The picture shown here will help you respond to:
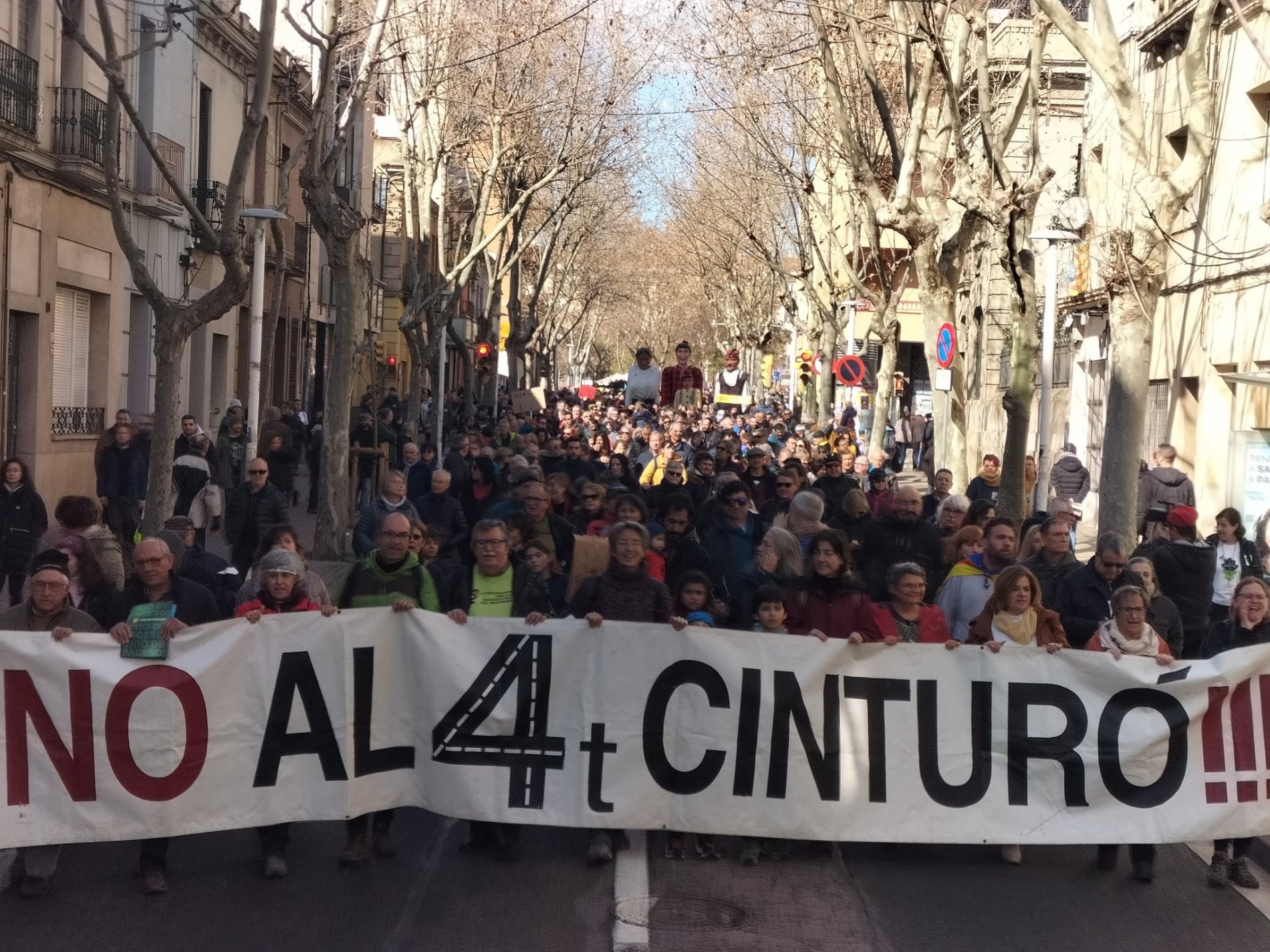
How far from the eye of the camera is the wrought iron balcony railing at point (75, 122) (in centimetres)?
2169

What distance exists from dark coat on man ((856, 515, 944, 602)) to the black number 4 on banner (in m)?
4.71

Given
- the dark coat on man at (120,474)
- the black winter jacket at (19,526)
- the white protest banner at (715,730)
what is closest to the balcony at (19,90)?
the dark coat on man at (120,474)

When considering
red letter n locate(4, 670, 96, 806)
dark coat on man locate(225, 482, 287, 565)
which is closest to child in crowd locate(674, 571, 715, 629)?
red letter n locate(4, 670, 96, 806)

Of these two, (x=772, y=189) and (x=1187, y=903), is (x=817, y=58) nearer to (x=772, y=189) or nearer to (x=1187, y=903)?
(x=1187, y=903)

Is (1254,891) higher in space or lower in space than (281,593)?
lower

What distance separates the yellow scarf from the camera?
8.44 meters

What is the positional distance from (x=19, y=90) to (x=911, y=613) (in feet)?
51.2

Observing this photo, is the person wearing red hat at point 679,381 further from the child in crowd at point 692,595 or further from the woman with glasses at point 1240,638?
the woman with glasses at point 1240,638

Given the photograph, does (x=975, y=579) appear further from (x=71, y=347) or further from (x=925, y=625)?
(x=71, y=347)

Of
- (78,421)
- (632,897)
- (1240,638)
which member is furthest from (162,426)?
(78,421)

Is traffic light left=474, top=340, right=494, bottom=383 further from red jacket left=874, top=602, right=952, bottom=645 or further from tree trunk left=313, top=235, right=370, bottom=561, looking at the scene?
red jacket left=874, top=602, right=952, bottom=645

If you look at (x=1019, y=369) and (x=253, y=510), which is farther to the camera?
(x=1019, y=369)

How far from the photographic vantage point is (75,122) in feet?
71.1

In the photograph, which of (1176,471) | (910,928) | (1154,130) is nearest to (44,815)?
(910,928)
